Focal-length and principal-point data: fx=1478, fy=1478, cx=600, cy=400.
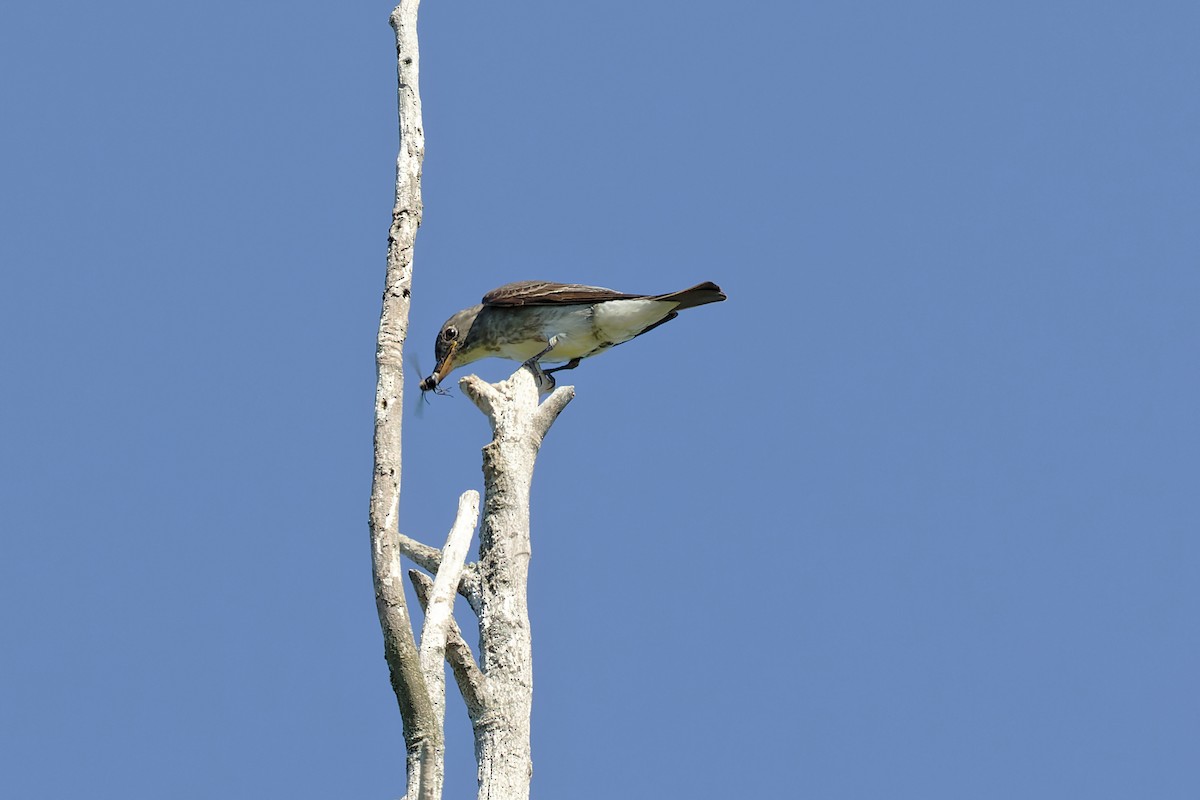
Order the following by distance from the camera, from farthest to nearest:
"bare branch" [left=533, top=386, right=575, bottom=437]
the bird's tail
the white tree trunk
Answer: the bird's tail → "bare branch" [left=533, top=386, right=575, bottom=437] → the white tree trunk

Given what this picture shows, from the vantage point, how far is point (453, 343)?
12.1 m

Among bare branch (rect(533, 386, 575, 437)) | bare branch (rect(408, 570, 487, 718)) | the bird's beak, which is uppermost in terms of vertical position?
the bird's beak

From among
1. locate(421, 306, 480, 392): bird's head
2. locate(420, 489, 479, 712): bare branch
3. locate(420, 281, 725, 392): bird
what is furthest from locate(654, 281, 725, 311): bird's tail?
locate(420, 489, 479, 712): bare branch

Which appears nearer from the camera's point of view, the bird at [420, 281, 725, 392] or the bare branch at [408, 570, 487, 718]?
the bare branch at [408, 570, 487, 718]

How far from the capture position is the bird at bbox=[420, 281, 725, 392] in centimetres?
1175

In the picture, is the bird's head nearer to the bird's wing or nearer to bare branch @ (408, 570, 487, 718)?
the bird's wing

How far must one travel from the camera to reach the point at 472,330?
1216cm

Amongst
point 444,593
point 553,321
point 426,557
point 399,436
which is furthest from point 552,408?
point 553,321

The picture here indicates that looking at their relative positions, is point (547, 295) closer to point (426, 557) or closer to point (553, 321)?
point (553, 321)

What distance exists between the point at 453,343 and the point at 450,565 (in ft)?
13.7

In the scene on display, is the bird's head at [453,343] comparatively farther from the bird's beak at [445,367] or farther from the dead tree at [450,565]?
the dead tree at [450,565]

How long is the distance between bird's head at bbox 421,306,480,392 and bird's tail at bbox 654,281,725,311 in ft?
5.34

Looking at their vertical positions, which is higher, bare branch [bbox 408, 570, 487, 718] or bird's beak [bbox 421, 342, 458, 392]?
bird's beak [bbox 421, 342, 458, 392]

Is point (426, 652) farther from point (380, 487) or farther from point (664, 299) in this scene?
point (664, 299)
